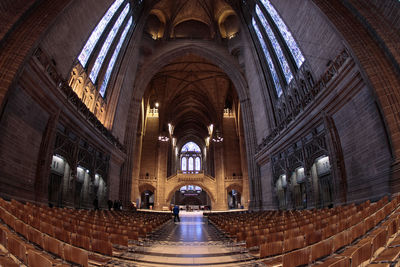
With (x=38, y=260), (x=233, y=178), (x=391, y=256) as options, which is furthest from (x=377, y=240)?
(x=233, y=178)

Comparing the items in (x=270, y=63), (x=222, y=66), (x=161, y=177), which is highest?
(x=222, y=66)

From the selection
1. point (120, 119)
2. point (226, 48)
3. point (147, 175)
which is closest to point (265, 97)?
point (226, 48)

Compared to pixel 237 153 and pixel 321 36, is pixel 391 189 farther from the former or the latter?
pixel 237 153

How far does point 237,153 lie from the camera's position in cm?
3250

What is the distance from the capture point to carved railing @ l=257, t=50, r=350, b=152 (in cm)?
933

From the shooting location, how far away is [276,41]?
15.8m

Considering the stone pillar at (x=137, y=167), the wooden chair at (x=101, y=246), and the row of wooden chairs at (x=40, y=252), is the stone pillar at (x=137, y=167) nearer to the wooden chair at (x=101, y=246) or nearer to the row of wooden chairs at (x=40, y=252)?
the wooden chair at (x=101, y=246)

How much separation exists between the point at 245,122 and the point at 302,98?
30.6ft

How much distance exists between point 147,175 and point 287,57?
22480 mm

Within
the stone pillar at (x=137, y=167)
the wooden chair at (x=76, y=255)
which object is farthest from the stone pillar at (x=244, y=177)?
the wooden chair at (x=76, y=255)

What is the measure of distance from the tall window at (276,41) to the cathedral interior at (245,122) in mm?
118

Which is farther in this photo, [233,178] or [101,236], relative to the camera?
[233,178]

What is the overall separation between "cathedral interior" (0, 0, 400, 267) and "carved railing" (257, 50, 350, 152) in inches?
3.5

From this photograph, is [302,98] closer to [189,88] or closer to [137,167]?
[137,167]
